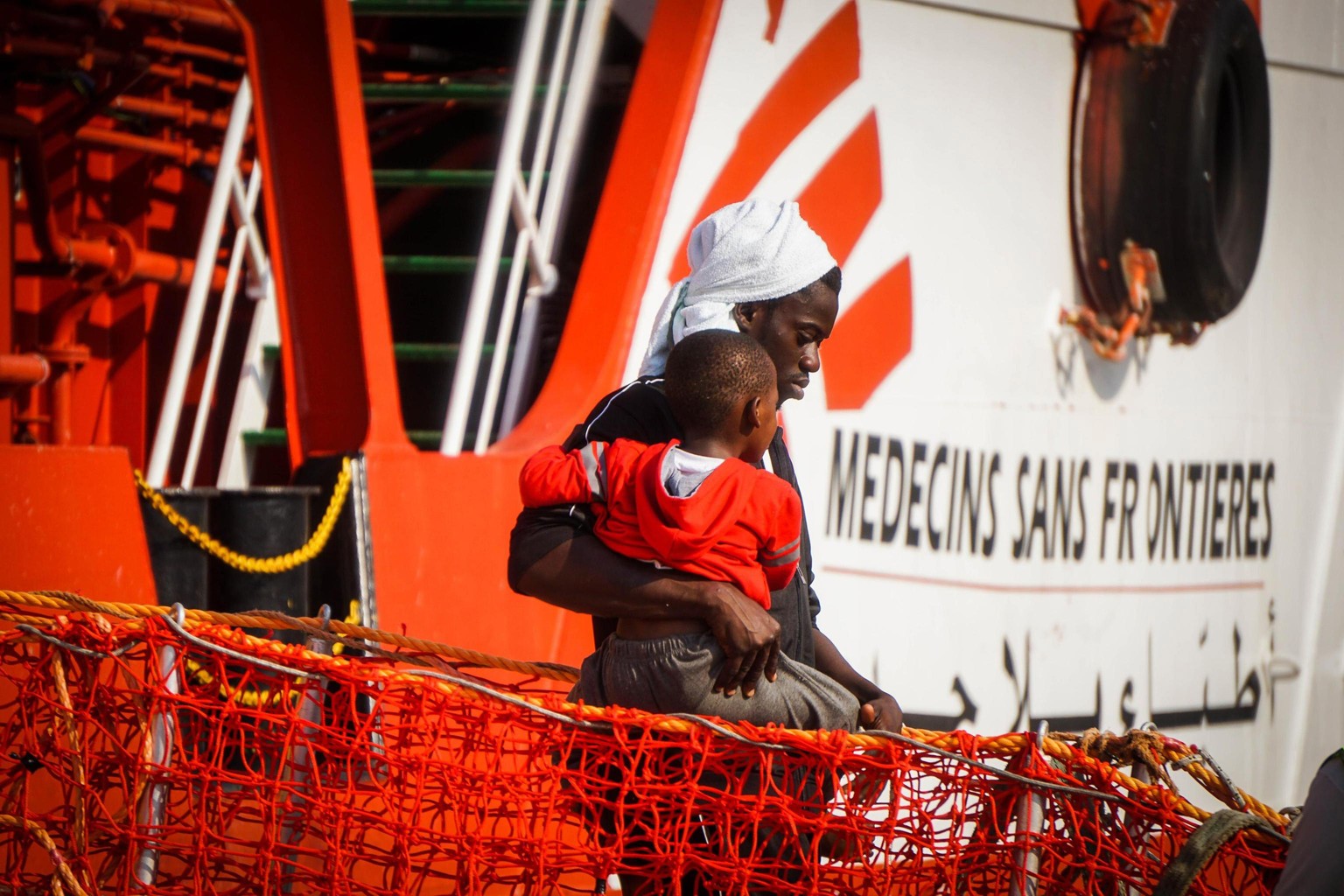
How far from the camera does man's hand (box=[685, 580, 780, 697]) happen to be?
186 centimetres

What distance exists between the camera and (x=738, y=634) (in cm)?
186

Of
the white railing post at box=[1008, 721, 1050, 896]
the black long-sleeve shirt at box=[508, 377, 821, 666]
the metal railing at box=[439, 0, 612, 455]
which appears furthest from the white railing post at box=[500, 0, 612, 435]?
the white railing post at box=[1008, 721, 1050, 896]

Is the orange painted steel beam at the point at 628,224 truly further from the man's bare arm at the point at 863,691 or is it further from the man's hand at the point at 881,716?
the man's hand at the point at 881,716

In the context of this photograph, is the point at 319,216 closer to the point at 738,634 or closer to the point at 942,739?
the point at 738,634

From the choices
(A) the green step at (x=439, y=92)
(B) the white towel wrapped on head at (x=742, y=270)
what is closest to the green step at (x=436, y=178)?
(A) the green step at (x=439, y=92)

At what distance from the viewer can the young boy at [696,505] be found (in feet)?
6.17

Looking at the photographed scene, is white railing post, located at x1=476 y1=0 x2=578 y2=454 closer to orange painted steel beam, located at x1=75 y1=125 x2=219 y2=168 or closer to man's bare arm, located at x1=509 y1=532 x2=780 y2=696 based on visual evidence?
orange painted steel beam, located at x1=75 y1=125 x2=219 y2=168

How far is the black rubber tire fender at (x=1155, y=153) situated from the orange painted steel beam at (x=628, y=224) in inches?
70.3

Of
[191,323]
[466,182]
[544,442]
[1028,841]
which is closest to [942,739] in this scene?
[1028,841]

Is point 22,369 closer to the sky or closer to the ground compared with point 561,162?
closer to the ground

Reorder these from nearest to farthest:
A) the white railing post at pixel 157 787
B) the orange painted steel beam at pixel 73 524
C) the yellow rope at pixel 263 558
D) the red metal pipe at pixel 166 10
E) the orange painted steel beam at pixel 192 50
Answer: the white railing post at pixel 157 787 < the orange painted steel beam at pixel 73 524 < the yellow rope at pixel 263 558 < the red metal pipe at pixel 166 10 < the orange painted steel beam at pixel 192 50

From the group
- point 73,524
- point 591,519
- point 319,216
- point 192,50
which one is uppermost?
point 192,50

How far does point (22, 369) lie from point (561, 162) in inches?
66.2

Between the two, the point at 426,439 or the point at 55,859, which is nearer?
the point at 55,859
